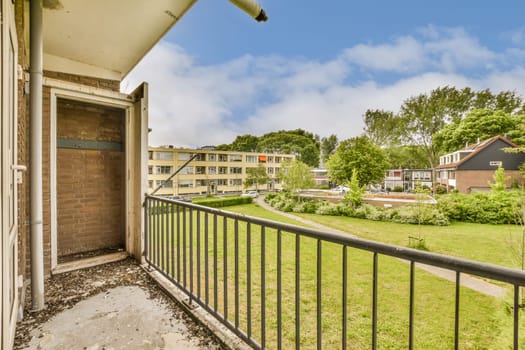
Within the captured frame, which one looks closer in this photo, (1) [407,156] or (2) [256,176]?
(2) [256,176]

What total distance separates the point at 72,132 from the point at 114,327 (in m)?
2.66

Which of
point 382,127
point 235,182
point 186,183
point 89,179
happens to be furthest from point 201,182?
point 89,179

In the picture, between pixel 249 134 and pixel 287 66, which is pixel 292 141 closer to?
pixel 249 134

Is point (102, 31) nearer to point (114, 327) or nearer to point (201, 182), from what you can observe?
point (114, 327)

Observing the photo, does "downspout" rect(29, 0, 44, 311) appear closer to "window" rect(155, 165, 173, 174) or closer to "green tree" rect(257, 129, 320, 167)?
"window" rect(155, 165, 173, 174)

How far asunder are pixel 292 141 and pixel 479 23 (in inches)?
1024

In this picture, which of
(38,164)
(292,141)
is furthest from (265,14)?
(292,141)

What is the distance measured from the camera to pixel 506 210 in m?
10.3

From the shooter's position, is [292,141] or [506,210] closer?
[506,210]

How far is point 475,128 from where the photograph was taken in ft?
72.2

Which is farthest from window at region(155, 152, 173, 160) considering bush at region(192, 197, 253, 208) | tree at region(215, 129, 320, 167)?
tree at region(215, 129, 320, 167)

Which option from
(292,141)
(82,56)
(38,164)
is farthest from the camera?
(292,141)

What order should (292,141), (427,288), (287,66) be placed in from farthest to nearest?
(292,141) < (287,66) < (427,288)

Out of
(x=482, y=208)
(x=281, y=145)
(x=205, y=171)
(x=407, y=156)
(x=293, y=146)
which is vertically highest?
(x=281, y=145)
